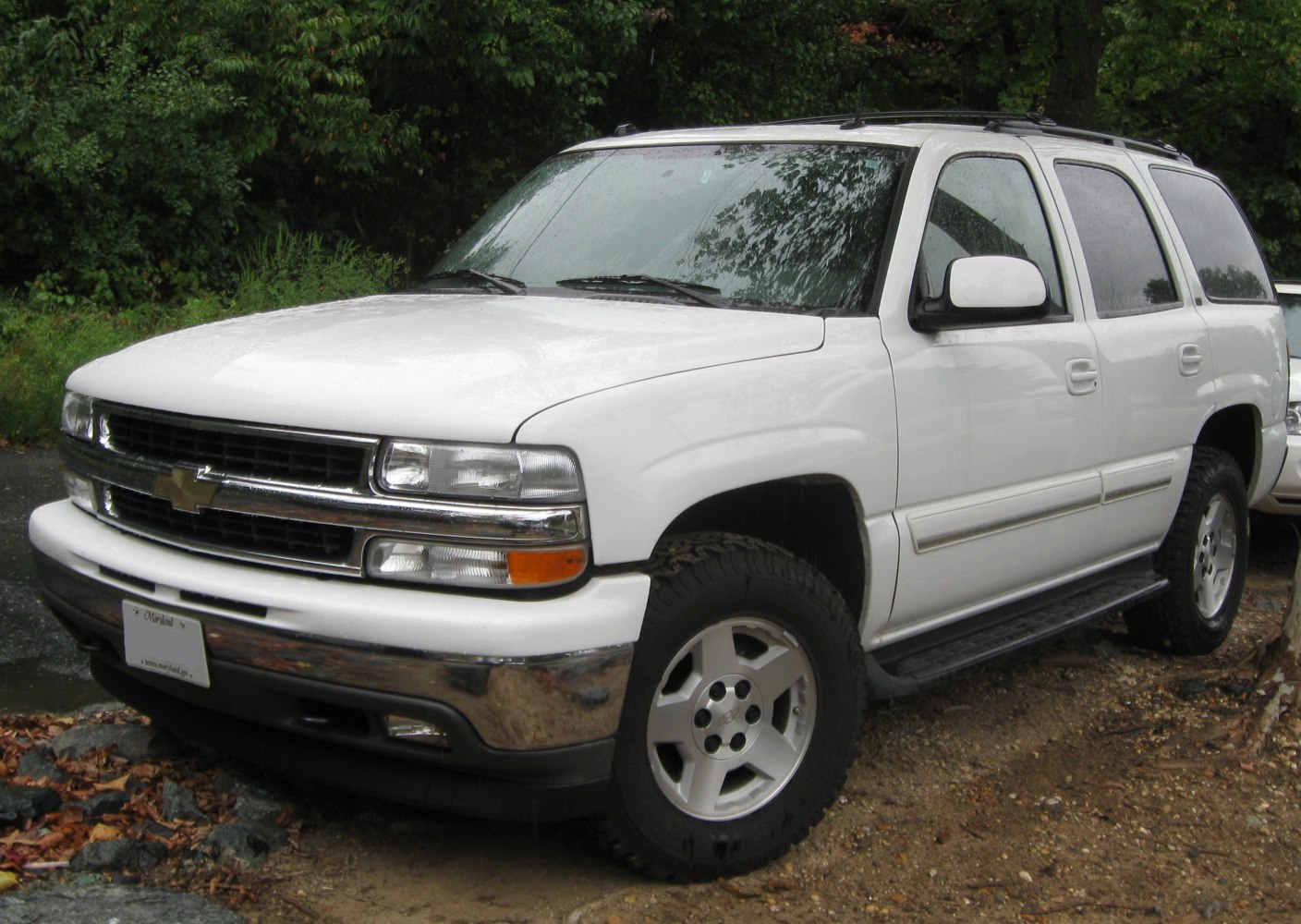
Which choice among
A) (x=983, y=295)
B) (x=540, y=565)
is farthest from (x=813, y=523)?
(x=540, y=565)

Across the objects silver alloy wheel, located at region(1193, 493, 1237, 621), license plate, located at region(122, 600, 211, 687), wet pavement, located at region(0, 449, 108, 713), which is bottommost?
wet pavement, located at region(0, 449, 108, 713)

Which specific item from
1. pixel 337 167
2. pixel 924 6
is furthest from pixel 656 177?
pixel 924 6

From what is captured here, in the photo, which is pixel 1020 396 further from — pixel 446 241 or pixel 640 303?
pixel 446 241

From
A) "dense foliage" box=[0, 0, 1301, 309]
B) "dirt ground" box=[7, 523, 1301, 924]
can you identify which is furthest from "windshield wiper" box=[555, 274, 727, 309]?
"dense foliage" box=[0, 0, 1301, 309]

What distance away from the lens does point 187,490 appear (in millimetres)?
3127

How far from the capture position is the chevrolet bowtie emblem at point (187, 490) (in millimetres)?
3092

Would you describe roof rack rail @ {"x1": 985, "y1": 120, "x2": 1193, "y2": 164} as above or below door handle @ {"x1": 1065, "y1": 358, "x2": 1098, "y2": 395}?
above

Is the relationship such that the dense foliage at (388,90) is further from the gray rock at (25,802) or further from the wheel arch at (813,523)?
the wheel arch at (813,523)

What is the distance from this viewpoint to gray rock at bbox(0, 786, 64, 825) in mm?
3420

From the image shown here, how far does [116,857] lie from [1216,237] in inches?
188

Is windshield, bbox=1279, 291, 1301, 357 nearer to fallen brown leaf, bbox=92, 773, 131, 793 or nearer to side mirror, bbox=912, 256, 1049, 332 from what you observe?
side mirror, bbox=912, 256, 1049, 332

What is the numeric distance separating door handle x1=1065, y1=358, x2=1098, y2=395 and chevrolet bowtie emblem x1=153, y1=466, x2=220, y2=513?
266cm

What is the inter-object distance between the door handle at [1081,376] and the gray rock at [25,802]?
3.17 m

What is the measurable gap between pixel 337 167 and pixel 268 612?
10206 mm
